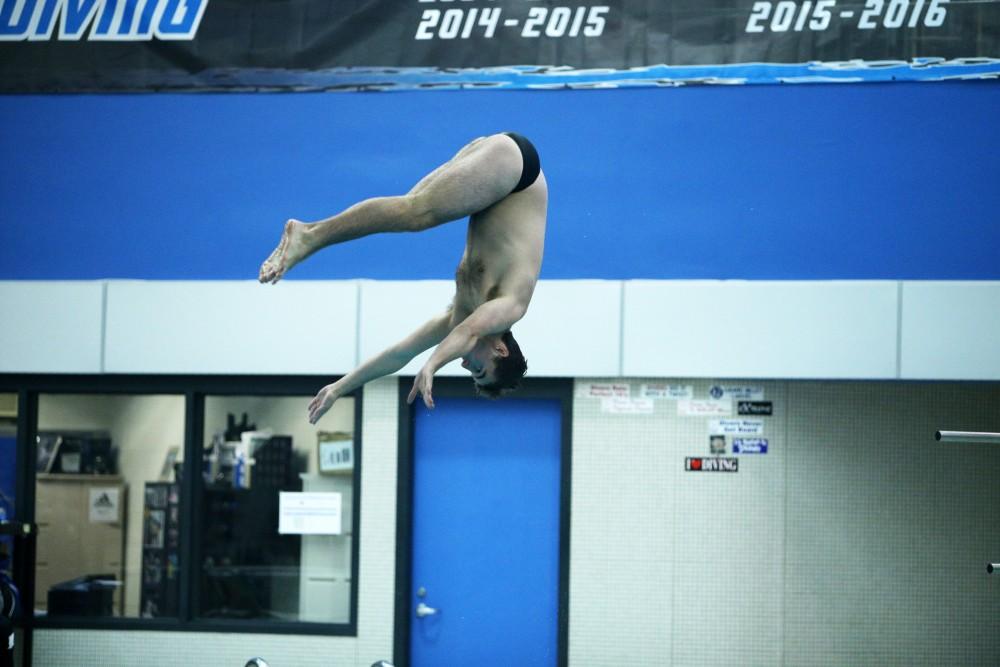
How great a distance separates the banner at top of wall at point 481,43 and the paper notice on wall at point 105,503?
2.36 m

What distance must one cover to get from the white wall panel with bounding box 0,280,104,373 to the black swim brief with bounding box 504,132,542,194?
3.99m

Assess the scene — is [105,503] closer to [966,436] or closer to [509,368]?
[509,368]

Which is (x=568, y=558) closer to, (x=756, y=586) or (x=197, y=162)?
(x=756, y=586)

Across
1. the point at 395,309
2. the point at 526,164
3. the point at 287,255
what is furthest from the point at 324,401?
the point at 395,309

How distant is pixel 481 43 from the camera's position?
22.0 feet

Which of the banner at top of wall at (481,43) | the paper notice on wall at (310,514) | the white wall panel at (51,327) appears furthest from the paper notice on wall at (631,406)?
the white wall panel at (51,327)

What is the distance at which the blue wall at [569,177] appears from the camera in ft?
21.1

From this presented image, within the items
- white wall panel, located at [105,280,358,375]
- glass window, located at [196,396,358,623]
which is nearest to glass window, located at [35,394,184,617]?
glass window, located at [196,396,358,623]

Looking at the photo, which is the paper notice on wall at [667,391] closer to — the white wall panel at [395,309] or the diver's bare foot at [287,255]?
the white wall panel at [395,309]

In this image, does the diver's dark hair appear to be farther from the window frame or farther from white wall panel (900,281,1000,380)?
white wall panel (900,281,1000,380)

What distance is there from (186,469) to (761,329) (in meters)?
3.36

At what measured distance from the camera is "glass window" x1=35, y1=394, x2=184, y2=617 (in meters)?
6.89

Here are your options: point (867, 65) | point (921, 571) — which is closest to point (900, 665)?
point (921, 571)

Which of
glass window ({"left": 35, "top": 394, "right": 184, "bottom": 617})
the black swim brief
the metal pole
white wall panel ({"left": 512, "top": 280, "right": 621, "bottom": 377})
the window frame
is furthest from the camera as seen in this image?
glass window ({"left": 35, "top": 394, "right": 184, "bottom": 617})
